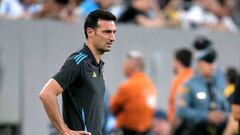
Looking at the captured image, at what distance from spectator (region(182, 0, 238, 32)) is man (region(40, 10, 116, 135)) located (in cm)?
894

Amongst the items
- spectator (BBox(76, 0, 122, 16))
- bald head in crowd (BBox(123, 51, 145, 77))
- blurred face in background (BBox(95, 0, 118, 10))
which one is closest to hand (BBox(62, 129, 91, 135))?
bald head in crowd (BBox(123, 51, 145, 77))

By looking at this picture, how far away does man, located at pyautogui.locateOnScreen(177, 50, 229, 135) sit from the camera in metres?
11.5

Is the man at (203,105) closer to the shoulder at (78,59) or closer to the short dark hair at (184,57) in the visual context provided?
the short dark hair at (184,57)

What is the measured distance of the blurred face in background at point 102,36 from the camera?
7559 mm

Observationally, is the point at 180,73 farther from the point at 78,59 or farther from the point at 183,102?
the point at 78,59

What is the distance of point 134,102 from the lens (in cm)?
1318

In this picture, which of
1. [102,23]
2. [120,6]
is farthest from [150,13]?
[102,23]

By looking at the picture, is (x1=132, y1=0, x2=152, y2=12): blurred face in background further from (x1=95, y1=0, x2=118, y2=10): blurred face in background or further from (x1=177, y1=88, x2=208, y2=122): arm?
(x1=177, y1=88, x2=208, y2=122): arm

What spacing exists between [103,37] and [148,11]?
8577 millimetres

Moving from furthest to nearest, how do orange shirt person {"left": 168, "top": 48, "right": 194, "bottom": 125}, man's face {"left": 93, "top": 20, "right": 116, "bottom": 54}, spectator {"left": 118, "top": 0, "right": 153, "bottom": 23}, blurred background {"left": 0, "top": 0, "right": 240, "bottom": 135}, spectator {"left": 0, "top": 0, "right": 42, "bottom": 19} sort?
spectator {"left": 118, "top": 0, "right": 153, "bottom": 23} → spectator {"left": 0, "top": 0, "right": 42, "bottom": 19} → blurred background {"left": 0, "top": 0, "right": 240, "bottom": 135} → orange shirt person {"left": 168, "top": 48, "right": 194, "bottom": 125} → man's face {"left": 93, "top": 20, "right": 116, "bottom": 54}

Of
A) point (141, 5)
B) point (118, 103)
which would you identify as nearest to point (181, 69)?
point (118, 103)

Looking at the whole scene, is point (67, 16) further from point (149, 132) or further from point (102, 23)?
point (102, 23)

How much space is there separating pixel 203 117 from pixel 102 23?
166 inches

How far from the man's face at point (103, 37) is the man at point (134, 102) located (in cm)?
546
